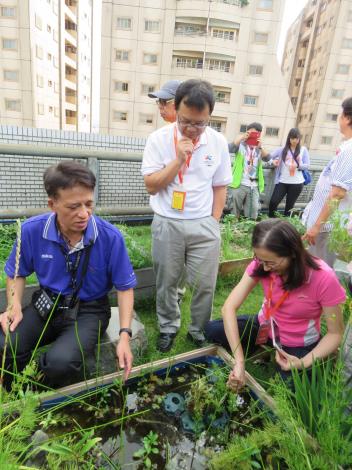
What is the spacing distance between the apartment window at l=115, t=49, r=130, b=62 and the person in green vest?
18198mm

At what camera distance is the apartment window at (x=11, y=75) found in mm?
19422

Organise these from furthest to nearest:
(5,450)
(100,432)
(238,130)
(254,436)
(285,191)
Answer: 1. (238,130)
2. (285,191)
3. (100,432)
4. (254,436)
5. (5,450)

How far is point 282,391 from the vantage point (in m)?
1.33

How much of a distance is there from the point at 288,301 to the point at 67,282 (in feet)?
4.55

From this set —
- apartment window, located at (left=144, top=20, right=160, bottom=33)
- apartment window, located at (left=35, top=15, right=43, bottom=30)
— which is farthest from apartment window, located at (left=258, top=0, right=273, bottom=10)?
apartment window, located at (left=35, top=15, right=43, bottom=30)

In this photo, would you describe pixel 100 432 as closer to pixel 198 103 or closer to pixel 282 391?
pixel 282 391

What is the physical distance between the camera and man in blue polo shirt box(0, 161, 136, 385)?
5.55ft

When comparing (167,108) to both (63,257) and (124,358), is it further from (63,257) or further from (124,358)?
(124,358)

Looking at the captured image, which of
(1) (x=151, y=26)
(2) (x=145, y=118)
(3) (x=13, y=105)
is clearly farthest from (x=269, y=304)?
(3) (x=13, y=105)

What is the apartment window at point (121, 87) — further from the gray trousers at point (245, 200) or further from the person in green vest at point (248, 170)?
the gray trousers at point (245, 200)

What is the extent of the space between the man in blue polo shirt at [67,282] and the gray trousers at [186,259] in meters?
0.43

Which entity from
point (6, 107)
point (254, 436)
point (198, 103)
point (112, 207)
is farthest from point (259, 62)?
point (254, 436)

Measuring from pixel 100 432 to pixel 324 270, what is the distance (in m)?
1.48

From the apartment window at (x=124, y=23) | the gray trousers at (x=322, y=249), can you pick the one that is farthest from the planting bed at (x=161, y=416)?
the apartment window at (x=124, y=23)
